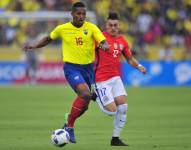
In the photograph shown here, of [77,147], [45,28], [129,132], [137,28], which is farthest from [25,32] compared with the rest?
[77,147]

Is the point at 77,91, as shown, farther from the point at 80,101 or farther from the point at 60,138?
the point at 60,138

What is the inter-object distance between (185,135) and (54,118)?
5.20 meters

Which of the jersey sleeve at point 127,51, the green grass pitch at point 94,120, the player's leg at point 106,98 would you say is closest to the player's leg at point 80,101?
the player's leg at point 106,98

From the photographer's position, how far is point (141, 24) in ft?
119

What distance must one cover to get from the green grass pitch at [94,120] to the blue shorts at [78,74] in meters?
1.07

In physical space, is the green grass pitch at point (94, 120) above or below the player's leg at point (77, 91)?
below

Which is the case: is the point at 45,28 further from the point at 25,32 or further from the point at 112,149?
the point at 112,149

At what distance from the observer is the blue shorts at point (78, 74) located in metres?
12.4

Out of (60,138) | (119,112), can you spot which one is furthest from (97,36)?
(60,138)

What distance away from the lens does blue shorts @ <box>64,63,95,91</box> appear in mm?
12391

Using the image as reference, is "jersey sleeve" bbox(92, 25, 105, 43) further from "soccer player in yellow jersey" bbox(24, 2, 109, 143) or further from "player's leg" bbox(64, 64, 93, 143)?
"player's leg" bbox(64, 64, 93, 143)

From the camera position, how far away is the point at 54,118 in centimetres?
1848

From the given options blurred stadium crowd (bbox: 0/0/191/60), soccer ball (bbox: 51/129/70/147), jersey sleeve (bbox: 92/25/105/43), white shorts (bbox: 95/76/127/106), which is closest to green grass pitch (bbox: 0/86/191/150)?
soccer ball (bbox: 51/129/70/147)

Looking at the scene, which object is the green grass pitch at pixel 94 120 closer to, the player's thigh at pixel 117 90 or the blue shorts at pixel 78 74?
the player's thigh at pixel 117 90
